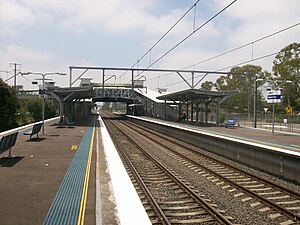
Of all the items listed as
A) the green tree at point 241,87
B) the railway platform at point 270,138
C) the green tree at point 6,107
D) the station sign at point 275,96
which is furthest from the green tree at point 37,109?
the green tree at point 241,87

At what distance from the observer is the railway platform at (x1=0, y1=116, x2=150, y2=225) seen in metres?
5.62

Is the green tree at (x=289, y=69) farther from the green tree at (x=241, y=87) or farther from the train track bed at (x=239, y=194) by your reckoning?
the train track bed at (x=239, y=194)

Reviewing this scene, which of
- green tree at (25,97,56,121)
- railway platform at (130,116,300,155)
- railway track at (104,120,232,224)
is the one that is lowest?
railway track at (104,120,232,224)

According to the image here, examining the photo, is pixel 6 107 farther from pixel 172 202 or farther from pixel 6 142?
pixel 172 202

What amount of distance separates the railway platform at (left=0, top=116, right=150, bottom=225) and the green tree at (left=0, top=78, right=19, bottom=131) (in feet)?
83.8

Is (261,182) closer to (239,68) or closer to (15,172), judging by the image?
(15,172)

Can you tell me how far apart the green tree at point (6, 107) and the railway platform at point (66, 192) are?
25.5m

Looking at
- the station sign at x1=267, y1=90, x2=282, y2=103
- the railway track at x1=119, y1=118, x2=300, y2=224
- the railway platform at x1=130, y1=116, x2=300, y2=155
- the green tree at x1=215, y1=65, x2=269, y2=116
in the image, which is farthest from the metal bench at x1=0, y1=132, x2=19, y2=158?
the green tree at x1=215, y1=65, x2=269, y2=116

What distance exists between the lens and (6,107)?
118ft

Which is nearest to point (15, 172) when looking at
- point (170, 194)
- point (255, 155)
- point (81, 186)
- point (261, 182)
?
point (81, 186)

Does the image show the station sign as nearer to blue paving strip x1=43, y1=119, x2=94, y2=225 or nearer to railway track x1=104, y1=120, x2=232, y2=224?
railway track x1=104, y1=120, x2=232, y2=224

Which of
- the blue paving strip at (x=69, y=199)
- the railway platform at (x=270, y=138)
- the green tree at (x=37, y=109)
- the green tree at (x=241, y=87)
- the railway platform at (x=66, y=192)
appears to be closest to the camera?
the blue paving strip at (x=69, y=199)

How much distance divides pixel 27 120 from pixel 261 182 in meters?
41.5

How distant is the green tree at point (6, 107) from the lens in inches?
1384
